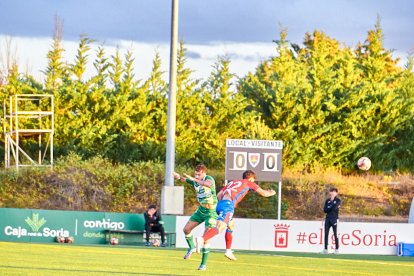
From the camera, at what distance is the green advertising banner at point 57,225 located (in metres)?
33.8

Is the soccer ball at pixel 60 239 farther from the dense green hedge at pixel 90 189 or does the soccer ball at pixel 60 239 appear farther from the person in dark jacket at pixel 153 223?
the dense green hedge at pixel 90 189

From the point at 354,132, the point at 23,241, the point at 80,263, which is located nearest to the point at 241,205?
the point at 354,132

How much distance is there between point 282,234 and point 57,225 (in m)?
7.37

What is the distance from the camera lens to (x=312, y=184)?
44.7 meters

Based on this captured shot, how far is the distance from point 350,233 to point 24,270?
20.0m

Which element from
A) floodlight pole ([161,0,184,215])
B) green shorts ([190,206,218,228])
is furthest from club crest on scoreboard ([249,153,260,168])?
green shorts ([190,206,218,228])

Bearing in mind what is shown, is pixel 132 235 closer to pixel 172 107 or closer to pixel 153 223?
pixel 153 223

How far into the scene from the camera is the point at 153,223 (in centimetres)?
3444

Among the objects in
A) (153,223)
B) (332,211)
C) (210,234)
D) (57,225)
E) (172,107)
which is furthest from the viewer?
(172,107)

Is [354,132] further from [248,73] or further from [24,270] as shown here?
[24,270]

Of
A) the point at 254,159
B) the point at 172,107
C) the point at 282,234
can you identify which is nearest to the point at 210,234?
the point at 282,234

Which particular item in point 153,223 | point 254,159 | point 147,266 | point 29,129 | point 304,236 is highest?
point 29,129

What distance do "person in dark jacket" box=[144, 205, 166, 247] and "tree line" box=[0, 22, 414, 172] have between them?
38.9ft

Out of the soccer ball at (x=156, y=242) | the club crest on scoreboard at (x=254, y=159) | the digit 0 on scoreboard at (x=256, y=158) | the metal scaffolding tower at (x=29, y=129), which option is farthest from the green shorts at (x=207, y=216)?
the metal scaffolding tower at (x=29, y=129)
